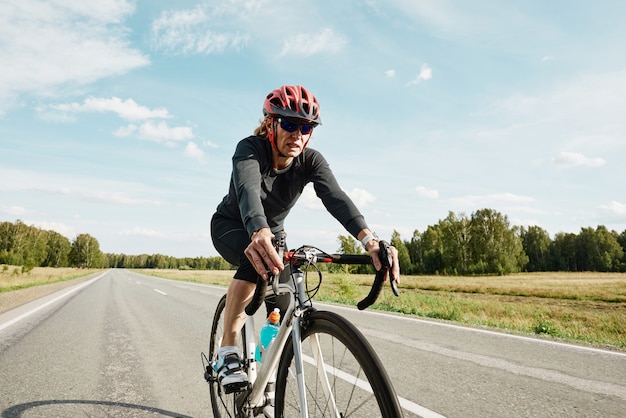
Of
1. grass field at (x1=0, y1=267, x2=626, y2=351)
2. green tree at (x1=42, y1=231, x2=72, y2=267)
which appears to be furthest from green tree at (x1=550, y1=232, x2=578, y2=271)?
green tree at (x1=42, y1=231, x2=72, y2=267)

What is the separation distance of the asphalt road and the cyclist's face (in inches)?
90.2

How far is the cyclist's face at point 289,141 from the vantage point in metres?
2.33

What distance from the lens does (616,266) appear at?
288 feet

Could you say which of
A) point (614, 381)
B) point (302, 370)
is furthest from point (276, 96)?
point (614, 381)

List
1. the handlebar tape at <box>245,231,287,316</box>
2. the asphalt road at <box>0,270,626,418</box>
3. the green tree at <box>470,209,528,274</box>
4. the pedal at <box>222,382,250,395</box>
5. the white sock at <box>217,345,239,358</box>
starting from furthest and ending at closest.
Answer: the green tree at <box>470,209,528,274</box>
the asphalt road at <box>0,270,626,418</box>
the white sock at <box>217,345,239,358</box>
the pedal at <box>222,382,250,395</box>
the handlebar tape at <box>245,231,287,316</box>

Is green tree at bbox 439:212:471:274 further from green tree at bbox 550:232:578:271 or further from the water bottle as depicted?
the water bottle

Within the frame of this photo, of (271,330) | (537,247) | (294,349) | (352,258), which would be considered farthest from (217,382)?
(537,247)

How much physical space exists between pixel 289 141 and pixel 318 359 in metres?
1.24

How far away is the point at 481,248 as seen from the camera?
77125 millimetres

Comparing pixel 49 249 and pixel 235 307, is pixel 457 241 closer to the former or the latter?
pixel 235 307

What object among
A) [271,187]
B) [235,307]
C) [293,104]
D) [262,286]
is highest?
[293,104]

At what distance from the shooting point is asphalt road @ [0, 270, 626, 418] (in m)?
3.35

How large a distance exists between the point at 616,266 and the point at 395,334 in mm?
105919

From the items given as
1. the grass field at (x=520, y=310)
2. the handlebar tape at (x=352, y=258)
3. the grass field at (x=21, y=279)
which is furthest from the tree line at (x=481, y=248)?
the handlebar tape at (x=352, y=258)
